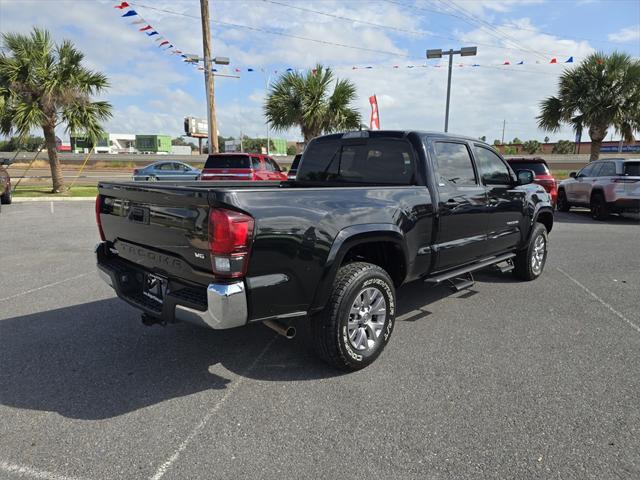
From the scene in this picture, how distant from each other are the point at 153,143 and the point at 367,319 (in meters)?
100

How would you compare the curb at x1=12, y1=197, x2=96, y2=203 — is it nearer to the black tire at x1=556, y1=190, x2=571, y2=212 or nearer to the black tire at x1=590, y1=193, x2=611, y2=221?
the black tire at x1=556, y1=190, x2=571, y2=212

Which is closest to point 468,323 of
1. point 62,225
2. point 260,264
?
point 260,264

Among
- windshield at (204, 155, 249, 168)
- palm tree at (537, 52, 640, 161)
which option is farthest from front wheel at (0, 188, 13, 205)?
palm tree at (537, 52, 640, 161)

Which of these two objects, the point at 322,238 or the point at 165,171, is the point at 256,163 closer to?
the point at 165,171

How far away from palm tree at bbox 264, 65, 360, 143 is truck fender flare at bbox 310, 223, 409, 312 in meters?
17.8

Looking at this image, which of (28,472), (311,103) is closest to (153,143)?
(311,103)

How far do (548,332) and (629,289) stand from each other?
234 centimetres

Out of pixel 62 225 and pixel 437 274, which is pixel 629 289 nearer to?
pixel 437 274

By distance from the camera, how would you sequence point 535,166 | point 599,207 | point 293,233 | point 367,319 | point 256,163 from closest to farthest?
1. point 293,233
2. point 367,319
3. point 535,166
4. point 599,207
5. point 256,163

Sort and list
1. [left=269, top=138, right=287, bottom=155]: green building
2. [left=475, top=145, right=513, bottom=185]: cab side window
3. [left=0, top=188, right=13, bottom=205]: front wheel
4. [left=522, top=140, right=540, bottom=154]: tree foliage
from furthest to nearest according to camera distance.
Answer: [left=269, top=138, right=287, bottom=155]: green building → [left=522, top=140, right=540, bottom=154]: tree foliage → [left=0, top=188, right=13, bottom=205]: front wheel → [left=475, top=145, right=513, bottom=185]: cab side window

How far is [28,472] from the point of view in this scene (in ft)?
8.07

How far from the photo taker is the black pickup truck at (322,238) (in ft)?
9.54

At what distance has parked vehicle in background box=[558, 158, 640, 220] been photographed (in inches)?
470

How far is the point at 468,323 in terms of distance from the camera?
470cm
